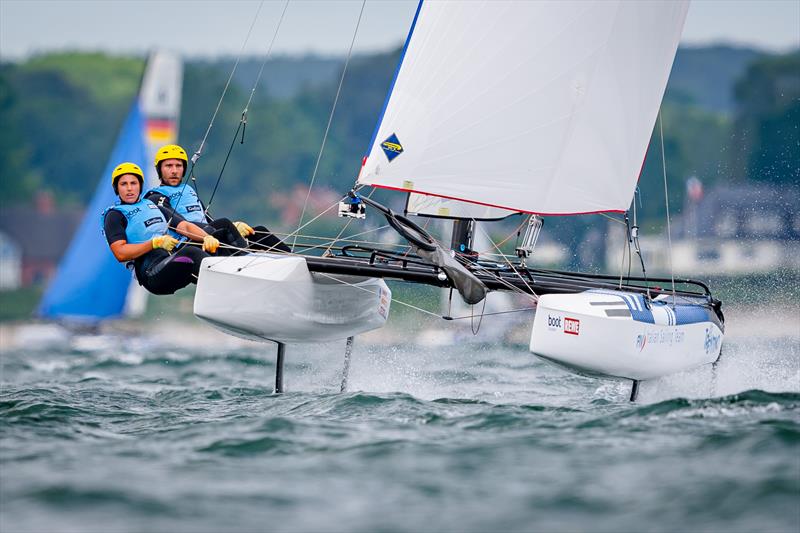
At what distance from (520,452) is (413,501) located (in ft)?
2.33

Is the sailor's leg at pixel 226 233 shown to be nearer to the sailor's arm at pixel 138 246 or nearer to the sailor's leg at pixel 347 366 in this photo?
the sailor's arm at pixel 138 246

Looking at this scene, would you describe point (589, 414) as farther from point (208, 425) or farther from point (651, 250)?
point (651, 250)

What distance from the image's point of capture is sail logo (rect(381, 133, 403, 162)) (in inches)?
260

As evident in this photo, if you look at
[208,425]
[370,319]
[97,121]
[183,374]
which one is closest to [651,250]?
[97,121]

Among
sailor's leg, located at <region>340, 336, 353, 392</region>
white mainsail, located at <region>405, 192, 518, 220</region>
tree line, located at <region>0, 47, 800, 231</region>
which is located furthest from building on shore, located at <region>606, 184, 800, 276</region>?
white mainsail, located at <region>405, 192, 518, 220</region>

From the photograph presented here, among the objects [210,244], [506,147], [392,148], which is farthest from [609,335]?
[210,244]

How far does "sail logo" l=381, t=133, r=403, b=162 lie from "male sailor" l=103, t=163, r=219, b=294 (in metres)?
0.94

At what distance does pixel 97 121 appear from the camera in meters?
38.5

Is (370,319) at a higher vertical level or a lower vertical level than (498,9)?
lower

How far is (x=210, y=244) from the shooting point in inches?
259

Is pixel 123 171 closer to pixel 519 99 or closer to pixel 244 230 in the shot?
pixel 244 230

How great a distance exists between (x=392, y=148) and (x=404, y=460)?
87.7 inches

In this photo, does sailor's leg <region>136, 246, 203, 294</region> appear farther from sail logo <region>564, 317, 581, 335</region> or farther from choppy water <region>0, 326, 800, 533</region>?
sail logo <region>564, 317, 581, 335</region>

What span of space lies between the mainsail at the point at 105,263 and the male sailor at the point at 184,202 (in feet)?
21.3
